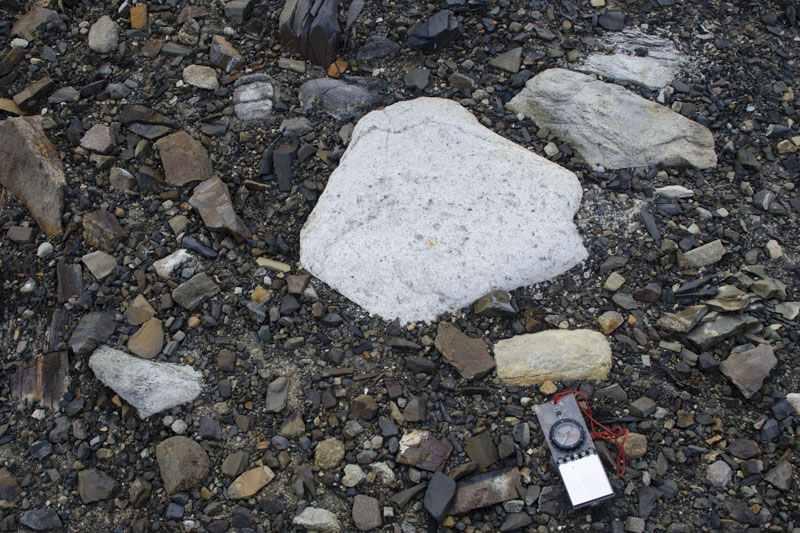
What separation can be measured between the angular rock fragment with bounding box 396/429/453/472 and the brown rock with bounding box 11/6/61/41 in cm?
334

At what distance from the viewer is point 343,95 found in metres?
3.53

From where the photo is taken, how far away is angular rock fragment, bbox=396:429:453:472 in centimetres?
252

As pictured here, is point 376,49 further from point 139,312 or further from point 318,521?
point 318,521

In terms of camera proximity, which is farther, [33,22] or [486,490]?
[33,22]

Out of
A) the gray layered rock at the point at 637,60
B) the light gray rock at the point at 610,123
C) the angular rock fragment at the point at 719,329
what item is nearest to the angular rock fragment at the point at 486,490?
the angular rock fragment at the point at 719,329

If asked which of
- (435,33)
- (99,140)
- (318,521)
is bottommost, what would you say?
(318,521)

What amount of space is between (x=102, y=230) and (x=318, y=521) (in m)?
1.75

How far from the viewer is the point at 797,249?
2994 mm

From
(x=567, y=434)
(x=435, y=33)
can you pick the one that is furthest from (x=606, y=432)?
(x=435, y=33)

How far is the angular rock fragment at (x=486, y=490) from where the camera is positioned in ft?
8.01

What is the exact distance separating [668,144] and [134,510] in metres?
3.03

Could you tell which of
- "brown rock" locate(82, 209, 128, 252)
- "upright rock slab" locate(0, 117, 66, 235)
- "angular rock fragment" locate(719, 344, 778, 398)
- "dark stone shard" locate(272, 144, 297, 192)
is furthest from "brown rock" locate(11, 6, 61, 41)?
"angular rock fragment" locate(719, 344, 778, 398)

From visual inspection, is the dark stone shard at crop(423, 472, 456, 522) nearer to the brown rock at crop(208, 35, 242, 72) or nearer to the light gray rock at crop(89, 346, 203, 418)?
the light gray rock at crop(89, 346, 203, 418)

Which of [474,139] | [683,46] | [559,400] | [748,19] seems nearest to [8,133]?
[474,139]
